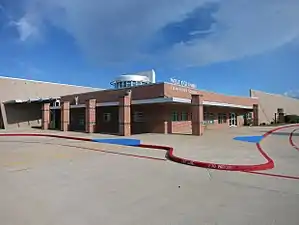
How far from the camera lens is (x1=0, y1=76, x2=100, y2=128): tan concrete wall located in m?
36.8

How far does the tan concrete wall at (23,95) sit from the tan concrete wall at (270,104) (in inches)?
1356

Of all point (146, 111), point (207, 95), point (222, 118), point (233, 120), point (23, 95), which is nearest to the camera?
point (146, 111)

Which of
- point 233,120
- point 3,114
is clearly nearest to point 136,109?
point 233,120

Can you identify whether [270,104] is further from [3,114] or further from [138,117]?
[3,114]

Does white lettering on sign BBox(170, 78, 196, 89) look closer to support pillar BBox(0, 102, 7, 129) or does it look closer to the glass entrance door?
the glass entrance door

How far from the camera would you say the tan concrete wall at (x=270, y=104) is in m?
49.3

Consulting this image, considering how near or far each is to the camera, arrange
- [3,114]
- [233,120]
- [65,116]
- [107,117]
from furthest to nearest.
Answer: [233,120], [3,114], [65,116], [107,117]

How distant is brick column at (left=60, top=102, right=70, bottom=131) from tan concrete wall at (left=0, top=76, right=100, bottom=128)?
31.1 ft

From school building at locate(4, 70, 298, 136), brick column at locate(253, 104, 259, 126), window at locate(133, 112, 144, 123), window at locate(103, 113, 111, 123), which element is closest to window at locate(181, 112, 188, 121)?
school building at locate(4, 70, 298, 136)

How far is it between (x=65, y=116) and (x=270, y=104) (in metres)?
39.3

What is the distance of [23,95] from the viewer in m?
38.4

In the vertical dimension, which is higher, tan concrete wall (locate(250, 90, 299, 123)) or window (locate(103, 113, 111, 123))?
tan concrete wall (locate(250, 90, 299, 123))

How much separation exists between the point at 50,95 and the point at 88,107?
16.1 m

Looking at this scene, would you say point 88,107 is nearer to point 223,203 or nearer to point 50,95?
point 50,95
